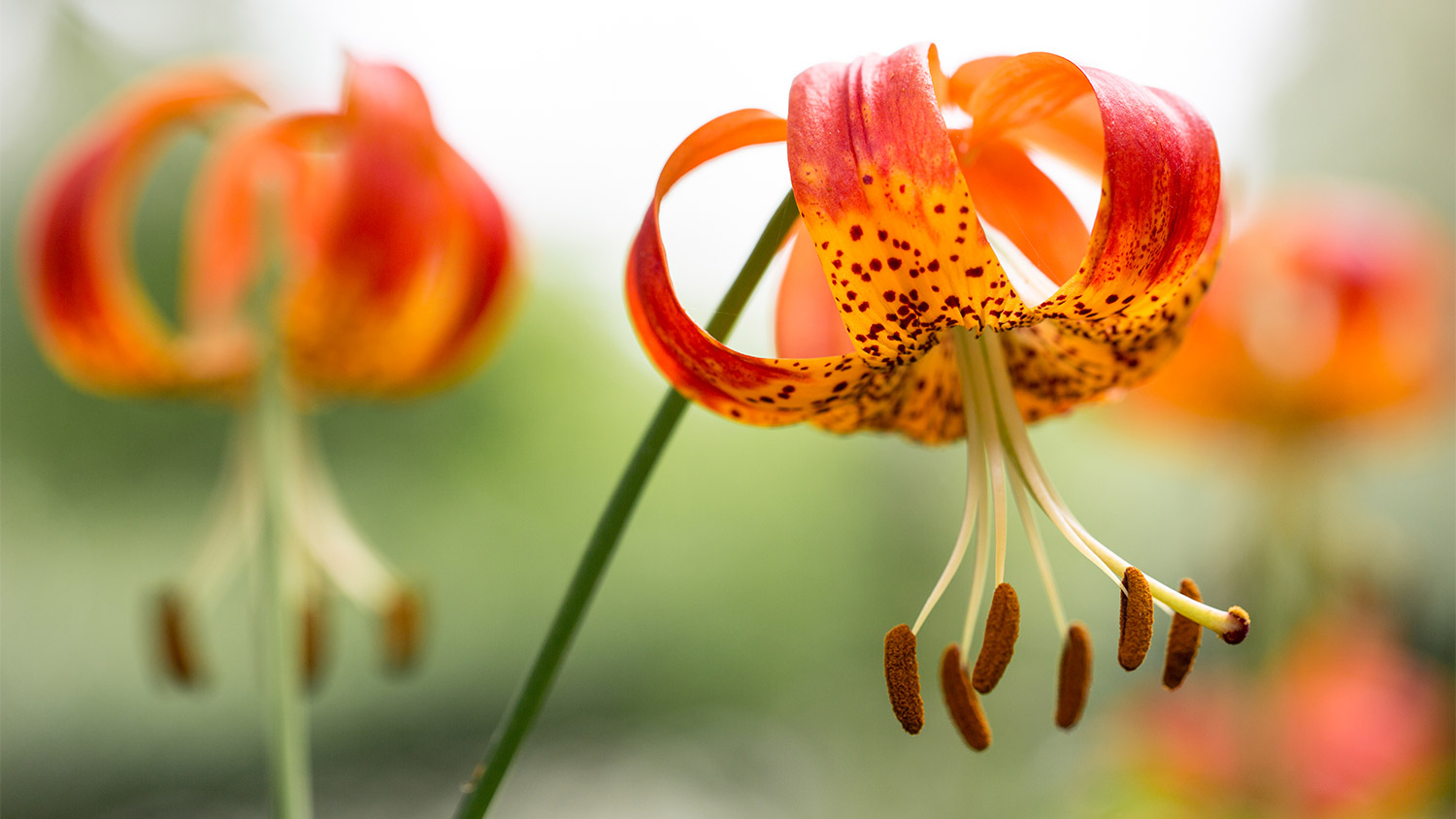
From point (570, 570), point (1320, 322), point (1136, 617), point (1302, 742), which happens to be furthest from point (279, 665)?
point (570, 570)

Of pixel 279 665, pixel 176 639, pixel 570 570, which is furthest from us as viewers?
pixel 570 570

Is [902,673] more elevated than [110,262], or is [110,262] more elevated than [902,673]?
[110,262]

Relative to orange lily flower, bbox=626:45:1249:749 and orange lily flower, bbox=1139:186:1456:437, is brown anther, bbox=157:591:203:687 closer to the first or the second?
orange lily flower, bbox=626:45:1249:749

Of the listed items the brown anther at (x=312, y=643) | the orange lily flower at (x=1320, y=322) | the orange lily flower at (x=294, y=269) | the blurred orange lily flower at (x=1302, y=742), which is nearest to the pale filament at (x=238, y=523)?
the orange lily flower at (x=294, y=269)

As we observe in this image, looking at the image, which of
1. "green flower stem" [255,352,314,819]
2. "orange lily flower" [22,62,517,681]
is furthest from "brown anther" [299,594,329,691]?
"green flower stem" [255,352,314,819]

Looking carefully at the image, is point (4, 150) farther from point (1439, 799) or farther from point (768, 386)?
point (1439, 799)

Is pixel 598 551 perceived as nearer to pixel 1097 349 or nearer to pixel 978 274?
pixel 978 274

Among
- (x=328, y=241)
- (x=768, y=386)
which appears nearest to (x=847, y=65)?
(x=768, y=386)
